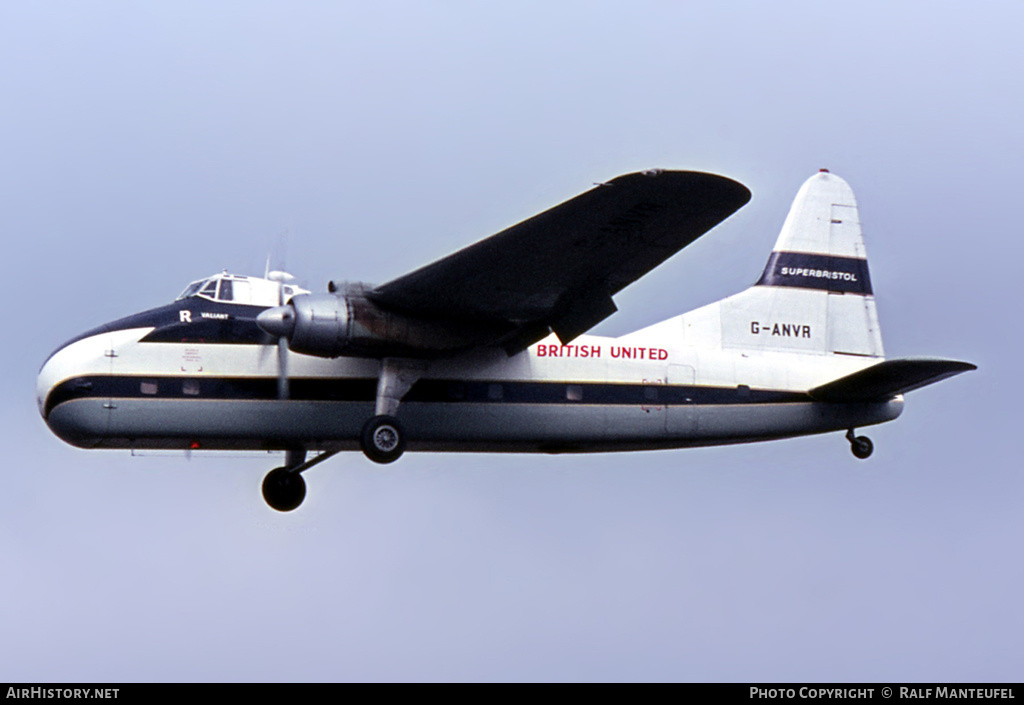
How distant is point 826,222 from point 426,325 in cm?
765

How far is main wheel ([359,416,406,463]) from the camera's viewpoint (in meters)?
21.6

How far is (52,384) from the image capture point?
70.5ft

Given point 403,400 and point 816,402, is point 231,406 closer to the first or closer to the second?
point 403,400

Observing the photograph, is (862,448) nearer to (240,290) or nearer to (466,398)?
(466,398)

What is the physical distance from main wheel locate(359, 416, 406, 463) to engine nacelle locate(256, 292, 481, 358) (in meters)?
0.95

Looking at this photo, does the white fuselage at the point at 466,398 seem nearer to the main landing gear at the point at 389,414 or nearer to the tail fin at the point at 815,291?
the main landing gear at the point at 389,414

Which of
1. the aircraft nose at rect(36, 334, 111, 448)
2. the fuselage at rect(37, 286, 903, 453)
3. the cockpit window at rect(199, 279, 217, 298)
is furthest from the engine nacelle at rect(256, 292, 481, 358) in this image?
the aircraft nose at rect(36, 334, 111, 448)

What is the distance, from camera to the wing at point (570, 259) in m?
19.5

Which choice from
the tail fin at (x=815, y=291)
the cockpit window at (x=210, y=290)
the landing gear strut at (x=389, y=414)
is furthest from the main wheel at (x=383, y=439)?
the tail fin at (x=815, y=291)

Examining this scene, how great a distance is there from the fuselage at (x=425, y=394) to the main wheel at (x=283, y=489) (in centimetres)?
112

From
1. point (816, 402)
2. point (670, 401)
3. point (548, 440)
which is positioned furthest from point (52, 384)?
point (816, 402)

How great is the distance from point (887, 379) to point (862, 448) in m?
1.31

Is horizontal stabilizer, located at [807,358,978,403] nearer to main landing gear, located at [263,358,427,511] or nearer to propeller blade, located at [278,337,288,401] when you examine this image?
main landing gear, located at [263,358,427,511]

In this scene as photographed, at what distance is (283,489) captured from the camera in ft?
77.4
